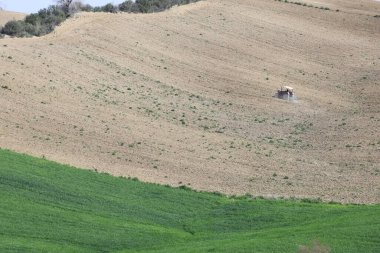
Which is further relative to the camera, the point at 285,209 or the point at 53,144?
the point at 53,144

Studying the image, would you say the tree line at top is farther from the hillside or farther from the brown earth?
the hillside

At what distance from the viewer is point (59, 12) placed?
75938 mm

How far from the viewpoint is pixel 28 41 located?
218 feet

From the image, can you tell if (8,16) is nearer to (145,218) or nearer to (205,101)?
(205,101)

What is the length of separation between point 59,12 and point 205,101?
15604 mm

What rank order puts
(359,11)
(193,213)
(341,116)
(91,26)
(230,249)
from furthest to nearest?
(359,11)
(91,26)
(341,116)
(193,213)
(230,249)

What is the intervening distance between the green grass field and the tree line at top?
22.9 m

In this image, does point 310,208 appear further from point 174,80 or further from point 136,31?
point 136,31

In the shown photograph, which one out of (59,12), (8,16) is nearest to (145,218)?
(59,12)

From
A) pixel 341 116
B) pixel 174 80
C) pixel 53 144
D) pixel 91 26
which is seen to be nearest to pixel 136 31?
pixel 91 26

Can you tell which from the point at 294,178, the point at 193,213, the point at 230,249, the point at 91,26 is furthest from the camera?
the point at 91,26

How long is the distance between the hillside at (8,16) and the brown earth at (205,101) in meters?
5.75

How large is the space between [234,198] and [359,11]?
49728mm

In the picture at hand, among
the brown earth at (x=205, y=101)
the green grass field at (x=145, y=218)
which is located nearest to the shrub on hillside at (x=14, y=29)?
the brown earth at (x=205, y=101)
